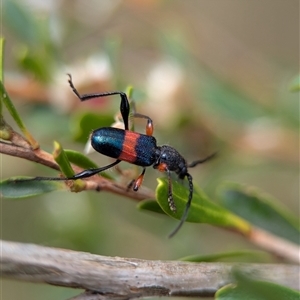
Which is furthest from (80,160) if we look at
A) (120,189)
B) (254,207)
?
(254,207)

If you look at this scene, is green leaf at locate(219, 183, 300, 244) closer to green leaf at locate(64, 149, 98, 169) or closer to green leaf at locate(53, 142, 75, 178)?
green leaf at locate(64, 149, 98, 169)

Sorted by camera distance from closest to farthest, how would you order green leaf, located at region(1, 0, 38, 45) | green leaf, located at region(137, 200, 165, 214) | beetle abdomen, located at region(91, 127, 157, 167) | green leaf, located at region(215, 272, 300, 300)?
→ green leaf, located at region(215, 272, 300, 300)
green leaf, located at region(137, 200, 165, 214)
beetle abdomen, located at region(91, 127, 157, 167)
green leaf, located at region(1, 0, 38, 45)

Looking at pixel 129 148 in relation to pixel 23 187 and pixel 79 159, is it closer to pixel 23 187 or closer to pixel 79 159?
pixel 79 159

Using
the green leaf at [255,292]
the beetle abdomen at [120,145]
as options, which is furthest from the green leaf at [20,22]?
the green leaf at [255,292]

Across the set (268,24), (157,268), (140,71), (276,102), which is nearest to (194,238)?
(276,102)

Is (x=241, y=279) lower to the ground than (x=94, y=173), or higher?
lower

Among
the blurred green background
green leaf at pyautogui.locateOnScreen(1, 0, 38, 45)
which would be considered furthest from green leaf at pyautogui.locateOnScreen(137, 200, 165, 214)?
green leaf at pyautogui.locateOnScreen(1, 0, 38, 45)

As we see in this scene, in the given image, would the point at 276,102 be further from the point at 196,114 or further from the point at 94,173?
the point at 94,173
